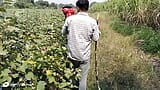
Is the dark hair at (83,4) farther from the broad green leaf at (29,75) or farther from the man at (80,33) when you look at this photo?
the broad green leaf at (29,75)

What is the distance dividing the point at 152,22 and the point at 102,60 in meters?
4.87

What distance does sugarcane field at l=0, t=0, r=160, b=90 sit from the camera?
2822 mm

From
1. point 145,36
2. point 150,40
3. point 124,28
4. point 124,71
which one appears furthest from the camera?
point 124,28

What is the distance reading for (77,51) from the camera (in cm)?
508

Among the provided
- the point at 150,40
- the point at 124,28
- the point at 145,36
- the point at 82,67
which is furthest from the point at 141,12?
the point at 82,67

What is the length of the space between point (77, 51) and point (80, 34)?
238 mm

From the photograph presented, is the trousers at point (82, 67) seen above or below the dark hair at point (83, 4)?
below

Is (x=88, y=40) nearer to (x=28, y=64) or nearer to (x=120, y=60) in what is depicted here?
(x=28, y=64)

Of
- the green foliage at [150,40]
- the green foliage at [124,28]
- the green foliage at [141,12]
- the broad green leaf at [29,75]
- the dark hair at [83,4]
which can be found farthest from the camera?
the green foliage at [124,28]

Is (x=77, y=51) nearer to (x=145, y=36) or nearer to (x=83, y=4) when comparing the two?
(x=83, y=4)

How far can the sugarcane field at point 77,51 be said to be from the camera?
2.82 meters

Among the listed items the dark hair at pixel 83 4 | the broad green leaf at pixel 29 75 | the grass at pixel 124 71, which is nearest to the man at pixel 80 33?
the dark hair at pixel 83 4

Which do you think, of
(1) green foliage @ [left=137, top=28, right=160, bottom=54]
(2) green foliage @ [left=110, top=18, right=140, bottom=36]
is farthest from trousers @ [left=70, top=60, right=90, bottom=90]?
(2) green foliage @ [left=110, top=18, right=140, bottom=36]

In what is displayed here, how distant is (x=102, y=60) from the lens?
10125 millimetres
